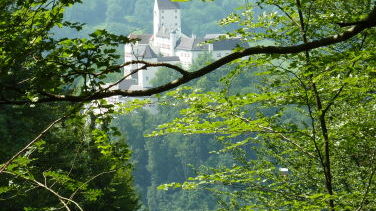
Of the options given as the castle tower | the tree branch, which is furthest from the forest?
the castle tower

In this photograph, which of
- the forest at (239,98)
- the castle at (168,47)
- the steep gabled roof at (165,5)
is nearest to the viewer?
the forest at (239,98)

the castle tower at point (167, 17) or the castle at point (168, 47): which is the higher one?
the castle tower at point (167, 17)

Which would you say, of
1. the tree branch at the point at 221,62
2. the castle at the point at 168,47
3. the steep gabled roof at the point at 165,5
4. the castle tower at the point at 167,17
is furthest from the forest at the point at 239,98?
the steep gabled roof at the point at 165,5

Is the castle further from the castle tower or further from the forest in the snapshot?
the forest

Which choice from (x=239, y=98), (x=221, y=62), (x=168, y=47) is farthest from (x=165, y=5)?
(x=221, y=62)

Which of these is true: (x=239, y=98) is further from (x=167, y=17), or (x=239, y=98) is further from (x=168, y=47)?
(x=167, y=17)

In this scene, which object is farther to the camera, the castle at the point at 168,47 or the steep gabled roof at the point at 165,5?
the steep gabled roof at the point at 165,5

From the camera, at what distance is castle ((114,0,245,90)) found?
11181cm

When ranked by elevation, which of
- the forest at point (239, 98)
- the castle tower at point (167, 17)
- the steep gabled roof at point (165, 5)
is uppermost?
the steep gabled roof at point (165, 5)

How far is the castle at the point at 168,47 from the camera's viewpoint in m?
112

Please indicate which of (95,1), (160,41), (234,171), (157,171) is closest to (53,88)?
(234,171)

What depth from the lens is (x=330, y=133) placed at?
18.7ft

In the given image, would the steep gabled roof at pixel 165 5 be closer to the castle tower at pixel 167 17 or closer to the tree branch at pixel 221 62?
the castle tower at pixel 167 17

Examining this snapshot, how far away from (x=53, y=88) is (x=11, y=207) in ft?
39.4
